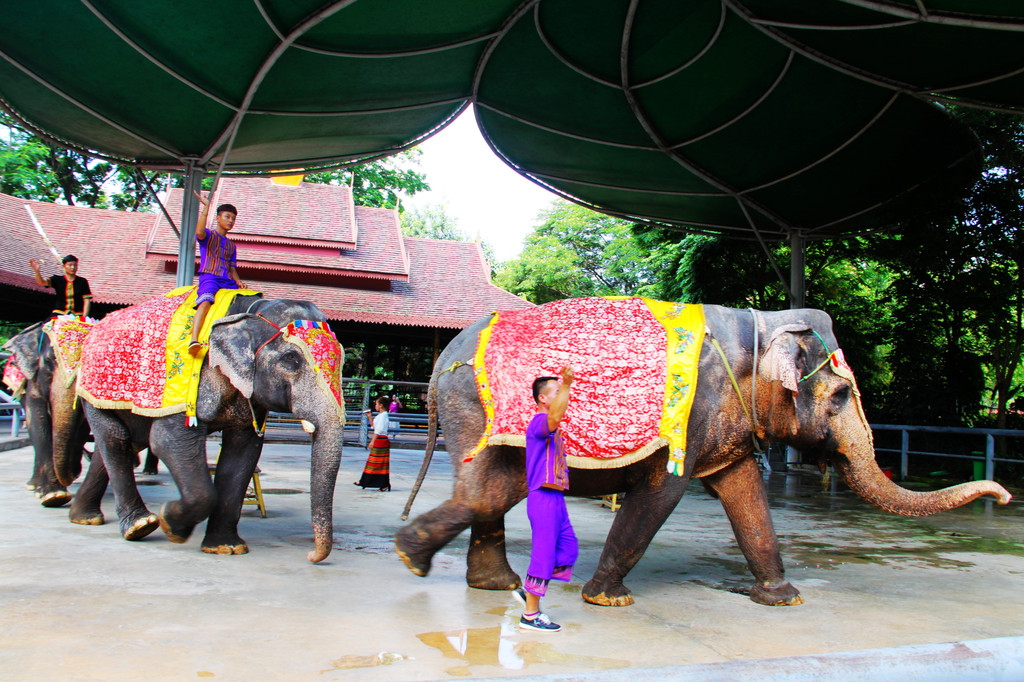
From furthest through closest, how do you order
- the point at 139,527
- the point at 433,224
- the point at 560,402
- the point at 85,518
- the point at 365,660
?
the point at 433,224 → the point at 85,518 → the point at 139,527 → the point at 560,402 → the point at 365,660

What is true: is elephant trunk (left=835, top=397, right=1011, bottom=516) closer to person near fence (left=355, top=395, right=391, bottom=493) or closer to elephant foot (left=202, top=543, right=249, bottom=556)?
elephant foot (left=202, top=543, right=249, bottom=556)

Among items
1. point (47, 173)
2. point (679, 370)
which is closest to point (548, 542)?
point (679, 370)

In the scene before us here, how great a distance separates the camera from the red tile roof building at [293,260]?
60.5ft

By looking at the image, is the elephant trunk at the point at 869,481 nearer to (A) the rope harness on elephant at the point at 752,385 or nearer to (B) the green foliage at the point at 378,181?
(A) the rope harness on elephant at the point at 752,385

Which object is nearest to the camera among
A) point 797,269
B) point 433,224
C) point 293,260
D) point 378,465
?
point 378,465

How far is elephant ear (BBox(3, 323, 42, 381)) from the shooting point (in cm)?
699

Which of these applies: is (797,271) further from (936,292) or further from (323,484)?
(323,484)

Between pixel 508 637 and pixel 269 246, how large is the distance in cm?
1837

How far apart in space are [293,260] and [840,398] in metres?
17.4

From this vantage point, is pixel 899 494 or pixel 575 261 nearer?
pixel 899 494

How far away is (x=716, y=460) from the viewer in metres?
4.39

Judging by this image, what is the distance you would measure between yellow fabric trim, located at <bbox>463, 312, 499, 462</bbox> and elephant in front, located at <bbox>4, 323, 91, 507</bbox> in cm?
417

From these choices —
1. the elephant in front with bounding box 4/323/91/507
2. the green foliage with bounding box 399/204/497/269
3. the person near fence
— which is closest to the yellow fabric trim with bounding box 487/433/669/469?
the elephant in front with bounding box 4/323/91/507

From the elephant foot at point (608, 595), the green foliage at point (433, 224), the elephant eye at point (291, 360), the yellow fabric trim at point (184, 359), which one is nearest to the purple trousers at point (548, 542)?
the elephant foot at point (608, 595)
